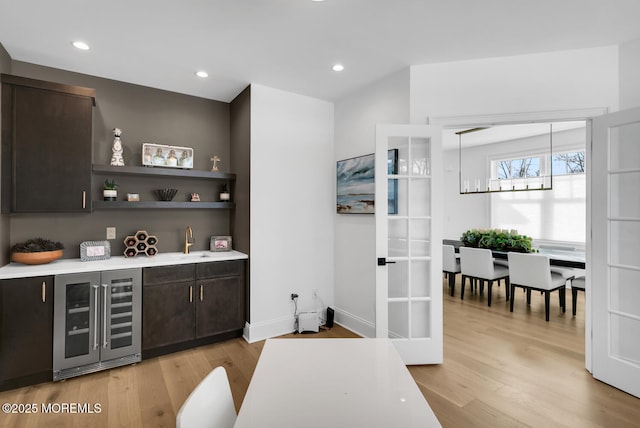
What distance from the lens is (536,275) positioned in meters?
3.97

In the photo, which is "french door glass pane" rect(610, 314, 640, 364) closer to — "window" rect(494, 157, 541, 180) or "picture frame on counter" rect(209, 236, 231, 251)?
"picture frame on counter" rect(209, 236, 231, 251)

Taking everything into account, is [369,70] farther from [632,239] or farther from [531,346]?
[531,346]

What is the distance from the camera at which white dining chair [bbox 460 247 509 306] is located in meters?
4.48

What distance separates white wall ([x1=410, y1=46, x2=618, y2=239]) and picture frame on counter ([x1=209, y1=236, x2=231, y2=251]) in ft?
8.12

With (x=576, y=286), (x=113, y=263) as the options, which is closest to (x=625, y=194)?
(x=576, y=286)

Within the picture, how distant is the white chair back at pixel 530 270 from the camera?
12.7ft

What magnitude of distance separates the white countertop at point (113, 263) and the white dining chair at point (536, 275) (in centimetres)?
356

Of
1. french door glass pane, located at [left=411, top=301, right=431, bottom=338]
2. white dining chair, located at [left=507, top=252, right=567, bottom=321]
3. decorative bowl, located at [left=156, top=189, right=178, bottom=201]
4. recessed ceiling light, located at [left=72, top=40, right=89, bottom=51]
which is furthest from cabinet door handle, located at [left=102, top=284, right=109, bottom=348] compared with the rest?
white dining chair, located at [left=507, top=252, right=567, bottom=321]

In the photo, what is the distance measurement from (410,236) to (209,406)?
2.21 m

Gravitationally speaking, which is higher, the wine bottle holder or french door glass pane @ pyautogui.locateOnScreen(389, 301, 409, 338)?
the wine bottle holder

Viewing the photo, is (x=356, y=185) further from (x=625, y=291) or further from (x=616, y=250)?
(x=625, y=291)

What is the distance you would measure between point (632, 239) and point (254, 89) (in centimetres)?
364

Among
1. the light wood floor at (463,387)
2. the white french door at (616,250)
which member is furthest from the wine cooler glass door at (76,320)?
the white french door at (616,250)

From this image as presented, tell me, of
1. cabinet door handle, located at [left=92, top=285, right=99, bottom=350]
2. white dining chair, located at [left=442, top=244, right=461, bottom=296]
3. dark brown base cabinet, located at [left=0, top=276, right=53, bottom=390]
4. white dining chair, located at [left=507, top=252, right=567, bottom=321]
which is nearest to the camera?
dark brown base cabinet, located at [left=0, top=276, right=53, bottom=390]
